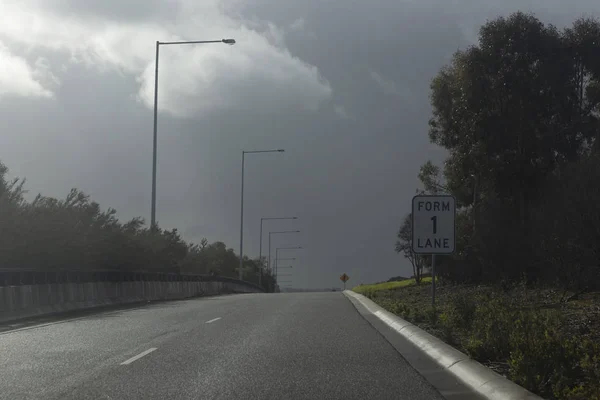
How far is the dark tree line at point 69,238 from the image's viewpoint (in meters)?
28.0

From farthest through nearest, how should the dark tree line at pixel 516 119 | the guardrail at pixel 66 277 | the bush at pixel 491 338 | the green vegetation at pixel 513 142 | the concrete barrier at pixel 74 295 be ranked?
the dark tree line at pixel 516 119, the green vegetation at pixel 513 142, the guardrail at pixel 66 277, the concrete barrier at pixel 74 295, the bush at pixel 491 338

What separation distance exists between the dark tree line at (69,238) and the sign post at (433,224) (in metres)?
11.6

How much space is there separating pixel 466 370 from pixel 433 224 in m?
8.46

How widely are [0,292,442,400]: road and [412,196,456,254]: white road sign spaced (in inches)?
93.3

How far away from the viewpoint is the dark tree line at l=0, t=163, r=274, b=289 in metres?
28.0

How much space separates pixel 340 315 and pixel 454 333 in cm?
695

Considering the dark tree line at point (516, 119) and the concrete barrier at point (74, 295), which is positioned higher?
the dark tree line at point (516, 119)

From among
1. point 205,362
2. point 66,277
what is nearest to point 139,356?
point 205,362

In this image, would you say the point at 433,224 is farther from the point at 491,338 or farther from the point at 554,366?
the point at 554,366

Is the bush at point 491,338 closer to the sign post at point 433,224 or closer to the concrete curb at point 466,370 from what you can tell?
the concrete curb at point 466,370

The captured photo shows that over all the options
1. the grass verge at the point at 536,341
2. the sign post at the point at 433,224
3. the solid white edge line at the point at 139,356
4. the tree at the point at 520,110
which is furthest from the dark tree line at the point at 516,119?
the solid white edge line at the point at 139,356

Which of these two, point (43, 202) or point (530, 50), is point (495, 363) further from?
point (43, 202)

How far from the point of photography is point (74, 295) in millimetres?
25594

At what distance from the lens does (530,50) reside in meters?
30.8
